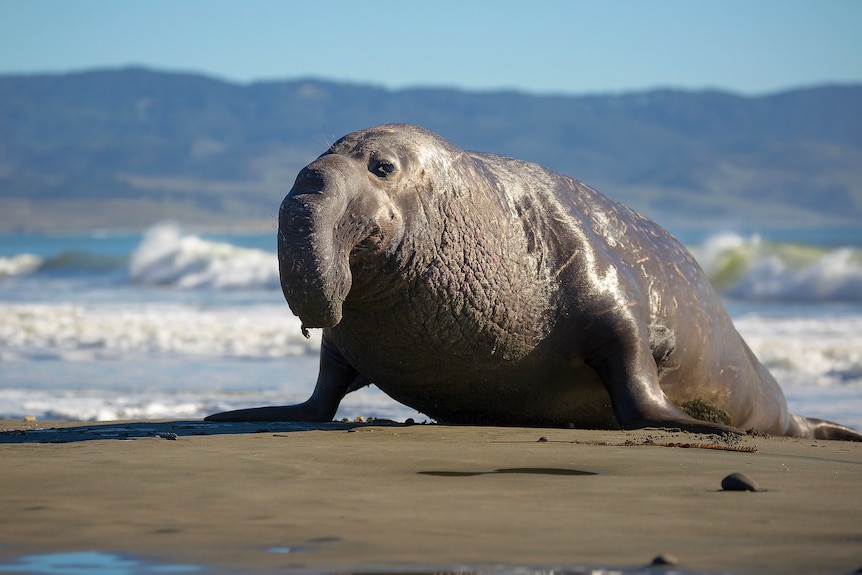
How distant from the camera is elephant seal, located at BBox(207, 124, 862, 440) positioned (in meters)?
6.47

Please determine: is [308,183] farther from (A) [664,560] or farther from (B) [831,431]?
(B) [831,431]

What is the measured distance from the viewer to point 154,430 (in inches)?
282

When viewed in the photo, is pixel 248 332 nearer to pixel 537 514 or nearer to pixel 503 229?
pixel 503 229

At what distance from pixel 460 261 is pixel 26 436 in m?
2.25

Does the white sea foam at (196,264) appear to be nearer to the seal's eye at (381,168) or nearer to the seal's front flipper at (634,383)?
the seal's front flipper at (634,383)

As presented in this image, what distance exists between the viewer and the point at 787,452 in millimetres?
6527

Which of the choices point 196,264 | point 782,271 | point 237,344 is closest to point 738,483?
point 237,344

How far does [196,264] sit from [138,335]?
23236 millimetres

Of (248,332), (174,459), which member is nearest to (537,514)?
(174,459)

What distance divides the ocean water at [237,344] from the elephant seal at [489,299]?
259 centimetres

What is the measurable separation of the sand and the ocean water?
3.70 metres

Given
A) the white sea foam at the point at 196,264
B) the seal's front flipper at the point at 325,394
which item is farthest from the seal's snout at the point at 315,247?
the white sea foam at the point at 196,264

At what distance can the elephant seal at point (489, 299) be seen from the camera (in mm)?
6473

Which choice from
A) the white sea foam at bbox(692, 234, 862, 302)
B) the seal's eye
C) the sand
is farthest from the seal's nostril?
the white sea foam at bbox(692, 234, 862, 302)
